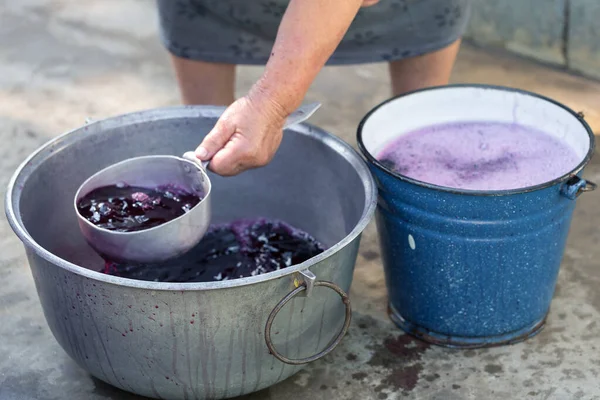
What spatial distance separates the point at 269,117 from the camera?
6.65ft

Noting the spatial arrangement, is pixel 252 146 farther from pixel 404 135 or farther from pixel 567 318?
pixel 567 318

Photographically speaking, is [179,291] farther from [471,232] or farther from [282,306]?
[471,232]

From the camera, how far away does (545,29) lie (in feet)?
12.9

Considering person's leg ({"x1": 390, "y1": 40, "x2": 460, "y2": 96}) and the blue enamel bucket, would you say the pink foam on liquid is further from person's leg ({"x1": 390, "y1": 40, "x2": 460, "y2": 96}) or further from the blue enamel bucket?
person's leg ({"x1": 390, "y1": 40, "x2": 460, "y2": 96})

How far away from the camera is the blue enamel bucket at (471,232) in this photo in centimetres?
207

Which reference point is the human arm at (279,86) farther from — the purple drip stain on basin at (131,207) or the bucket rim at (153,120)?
the bucket rim at (153,120)

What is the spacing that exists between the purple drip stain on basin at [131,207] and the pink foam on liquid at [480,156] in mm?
584

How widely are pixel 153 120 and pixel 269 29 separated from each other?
1.55 ft

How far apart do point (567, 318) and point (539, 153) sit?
50 centimetres

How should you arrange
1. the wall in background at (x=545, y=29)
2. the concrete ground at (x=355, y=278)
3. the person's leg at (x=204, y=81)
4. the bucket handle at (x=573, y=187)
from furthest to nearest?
the wall in background at (x=545, y=29) < the person's leg at (x=204, y=81) < the concrete ground at (x=355, y=278) < the bucket handle at (x=573, y=187)

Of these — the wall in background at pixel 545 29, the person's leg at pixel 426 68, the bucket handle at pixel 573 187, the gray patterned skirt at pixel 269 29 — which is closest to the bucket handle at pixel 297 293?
the bucket handle at pixel 573 187

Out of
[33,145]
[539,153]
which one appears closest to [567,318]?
[539,153]

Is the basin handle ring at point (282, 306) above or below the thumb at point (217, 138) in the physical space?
below

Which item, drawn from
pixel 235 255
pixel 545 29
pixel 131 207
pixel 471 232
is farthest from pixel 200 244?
pixel 545 29
